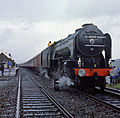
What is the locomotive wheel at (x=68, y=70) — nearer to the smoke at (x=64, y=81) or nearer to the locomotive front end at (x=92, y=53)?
the smoke at (x=64, y=81)

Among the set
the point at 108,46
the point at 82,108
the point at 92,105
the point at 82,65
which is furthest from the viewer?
the point at 108,46

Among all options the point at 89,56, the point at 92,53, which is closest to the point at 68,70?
the point at 89,56

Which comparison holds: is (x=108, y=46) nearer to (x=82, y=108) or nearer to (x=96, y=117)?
(x=82, y=108)

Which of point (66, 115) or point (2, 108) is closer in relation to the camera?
point (66, 115)

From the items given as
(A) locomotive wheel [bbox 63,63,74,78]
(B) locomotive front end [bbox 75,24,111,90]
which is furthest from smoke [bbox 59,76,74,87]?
(B) locomotive front end [bbox 75,24,111,90]

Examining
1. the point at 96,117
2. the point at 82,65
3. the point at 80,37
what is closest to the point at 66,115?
the point at 96,117

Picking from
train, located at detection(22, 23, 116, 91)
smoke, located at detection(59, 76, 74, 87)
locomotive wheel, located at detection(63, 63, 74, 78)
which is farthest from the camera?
smoke, located at detection(59, 76, 74, 87)

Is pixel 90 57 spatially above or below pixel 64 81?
above

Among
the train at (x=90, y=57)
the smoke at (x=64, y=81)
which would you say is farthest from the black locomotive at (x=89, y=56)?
the smoke at (x=64, y=81)

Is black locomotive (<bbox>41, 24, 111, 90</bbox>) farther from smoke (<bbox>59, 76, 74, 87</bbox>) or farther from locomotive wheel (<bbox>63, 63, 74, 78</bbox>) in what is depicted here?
smoke (<bbox>59, 76, 74, 87</bbox>)

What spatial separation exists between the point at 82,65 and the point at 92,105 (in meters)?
2.93

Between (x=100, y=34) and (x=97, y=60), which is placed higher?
(x=100, y=34)

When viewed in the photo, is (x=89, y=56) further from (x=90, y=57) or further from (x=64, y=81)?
(x=64, y=81)

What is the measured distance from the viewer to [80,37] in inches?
363
